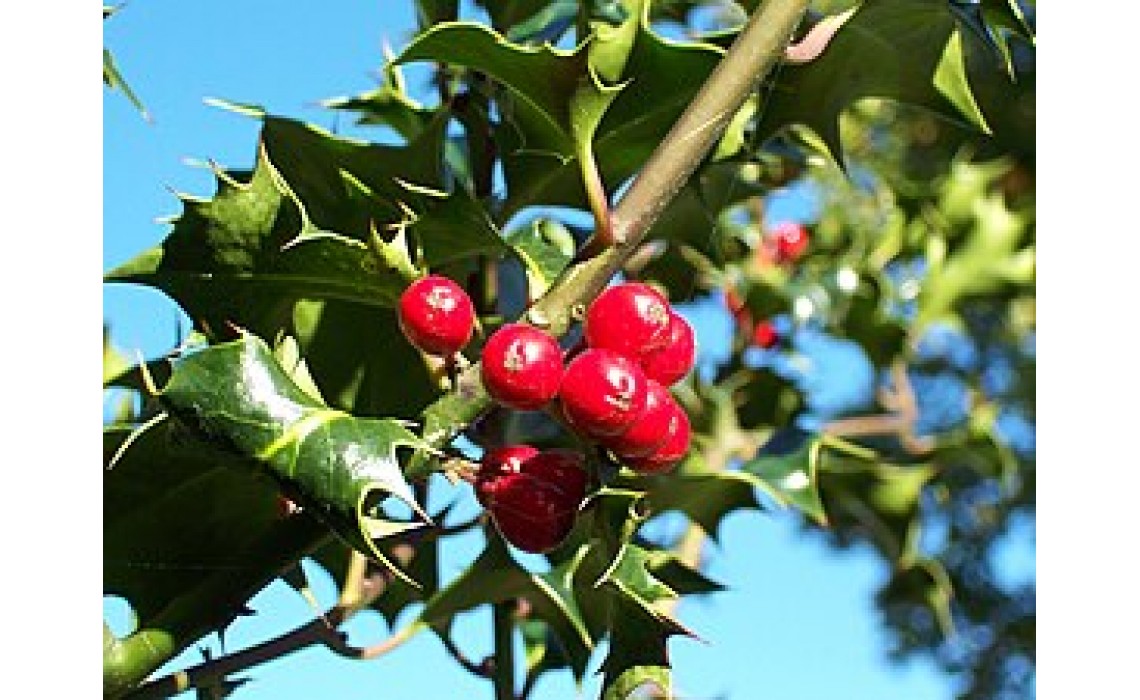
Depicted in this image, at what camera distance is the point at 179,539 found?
78cm

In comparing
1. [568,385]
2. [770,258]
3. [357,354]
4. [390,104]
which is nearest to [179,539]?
[357,354]

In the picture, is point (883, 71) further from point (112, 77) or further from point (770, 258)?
point (770, 258)

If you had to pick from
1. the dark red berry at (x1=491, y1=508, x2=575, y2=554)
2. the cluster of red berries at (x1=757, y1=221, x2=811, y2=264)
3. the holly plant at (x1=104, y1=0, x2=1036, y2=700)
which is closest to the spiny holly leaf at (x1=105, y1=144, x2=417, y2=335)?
the holly plant at (x1=104, y1=0, x2=1036, y2=700)

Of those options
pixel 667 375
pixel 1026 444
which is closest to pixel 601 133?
pixel 667 375

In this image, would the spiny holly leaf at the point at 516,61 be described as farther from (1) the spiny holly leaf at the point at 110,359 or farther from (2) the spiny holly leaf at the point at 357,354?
(1) the spiny holly leaf at the point at 110,359

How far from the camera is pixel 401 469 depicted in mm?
647

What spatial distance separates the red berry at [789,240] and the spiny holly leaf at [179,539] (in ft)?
3.97

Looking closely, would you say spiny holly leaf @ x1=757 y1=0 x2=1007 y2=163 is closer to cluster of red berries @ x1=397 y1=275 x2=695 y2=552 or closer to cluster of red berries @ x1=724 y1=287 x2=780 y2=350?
cluster of red berries @ x1=397 y1=275 x2=695 y2=552

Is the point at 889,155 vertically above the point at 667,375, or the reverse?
the point at 667,375

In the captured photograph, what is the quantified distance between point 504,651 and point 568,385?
412 millimetres

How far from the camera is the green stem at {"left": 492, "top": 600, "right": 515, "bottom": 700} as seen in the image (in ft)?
3.35

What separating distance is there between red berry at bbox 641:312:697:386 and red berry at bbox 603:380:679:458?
0.05 ft
